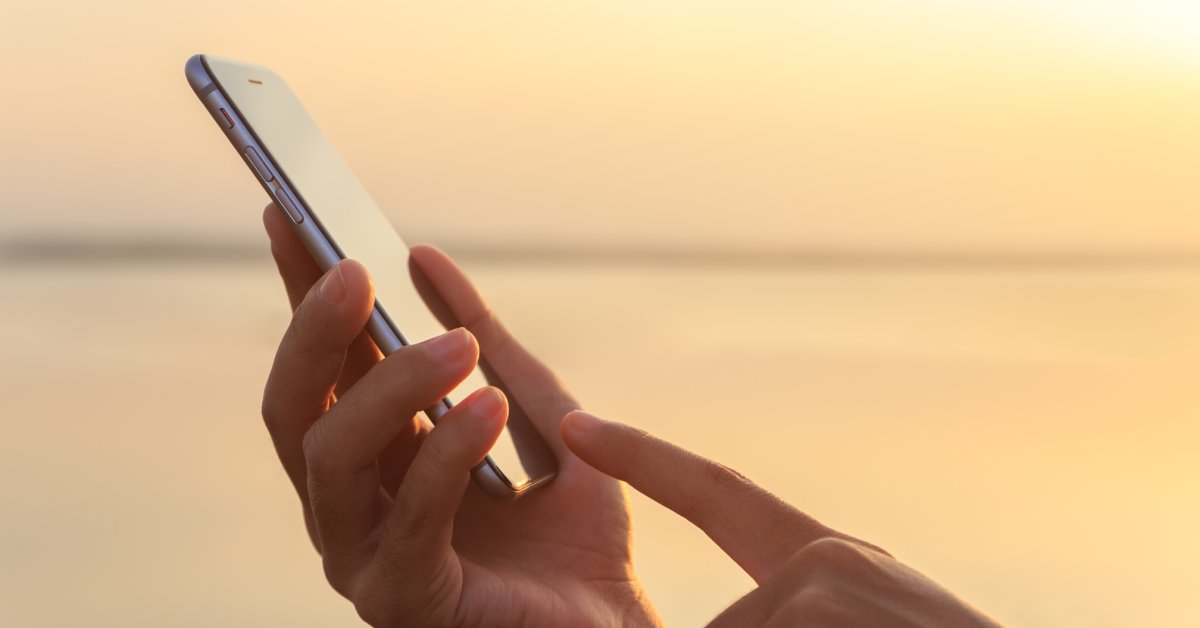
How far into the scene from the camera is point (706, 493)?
560mm

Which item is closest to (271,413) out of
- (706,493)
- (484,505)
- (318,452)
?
(318,452)

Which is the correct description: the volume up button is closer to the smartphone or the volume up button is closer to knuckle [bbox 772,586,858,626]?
the smartphone

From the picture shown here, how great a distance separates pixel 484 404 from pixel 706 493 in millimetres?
151

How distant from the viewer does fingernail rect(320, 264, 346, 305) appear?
612 mm

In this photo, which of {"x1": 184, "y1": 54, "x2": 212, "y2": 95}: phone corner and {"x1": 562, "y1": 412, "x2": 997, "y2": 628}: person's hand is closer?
{"x1": 562, "y1": 412, "x2": 997, "y2": 628}: person's hand

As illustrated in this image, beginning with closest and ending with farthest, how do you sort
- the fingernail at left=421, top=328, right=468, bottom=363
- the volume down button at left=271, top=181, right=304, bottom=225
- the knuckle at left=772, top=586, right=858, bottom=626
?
1. the knuckle at left=772, top=586, right=858, bottom=626
2. the fingernail at left=421, top=328, right=468, bottom=363
3. the volume down button at left=271, top=181, right=304, bottom=225

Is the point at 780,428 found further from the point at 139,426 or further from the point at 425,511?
the point at 425,511

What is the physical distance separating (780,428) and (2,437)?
1402 millimetres

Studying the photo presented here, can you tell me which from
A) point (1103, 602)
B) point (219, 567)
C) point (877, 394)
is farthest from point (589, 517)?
point (877, 394)

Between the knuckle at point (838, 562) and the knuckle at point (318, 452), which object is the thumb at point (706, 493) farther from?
Result: the knuckle at point (318, 452)

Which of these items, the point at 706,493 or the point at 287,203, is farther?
the point at 287,203

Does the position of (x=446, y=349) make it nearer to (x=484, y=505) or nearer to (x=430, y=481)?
(x=430, y=481)

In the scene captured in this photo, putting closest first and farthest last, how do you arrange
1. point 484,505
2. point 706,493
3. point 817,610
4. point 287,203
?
point 817,610 → point 706,493 → point 287,203 → point 484,505

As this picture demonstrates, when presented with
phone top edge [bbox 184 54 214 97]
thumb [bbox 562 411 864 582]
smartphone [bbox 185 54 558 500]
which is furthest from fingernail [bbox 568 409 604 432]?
phone top edge [bbox 184 54 214 97]
